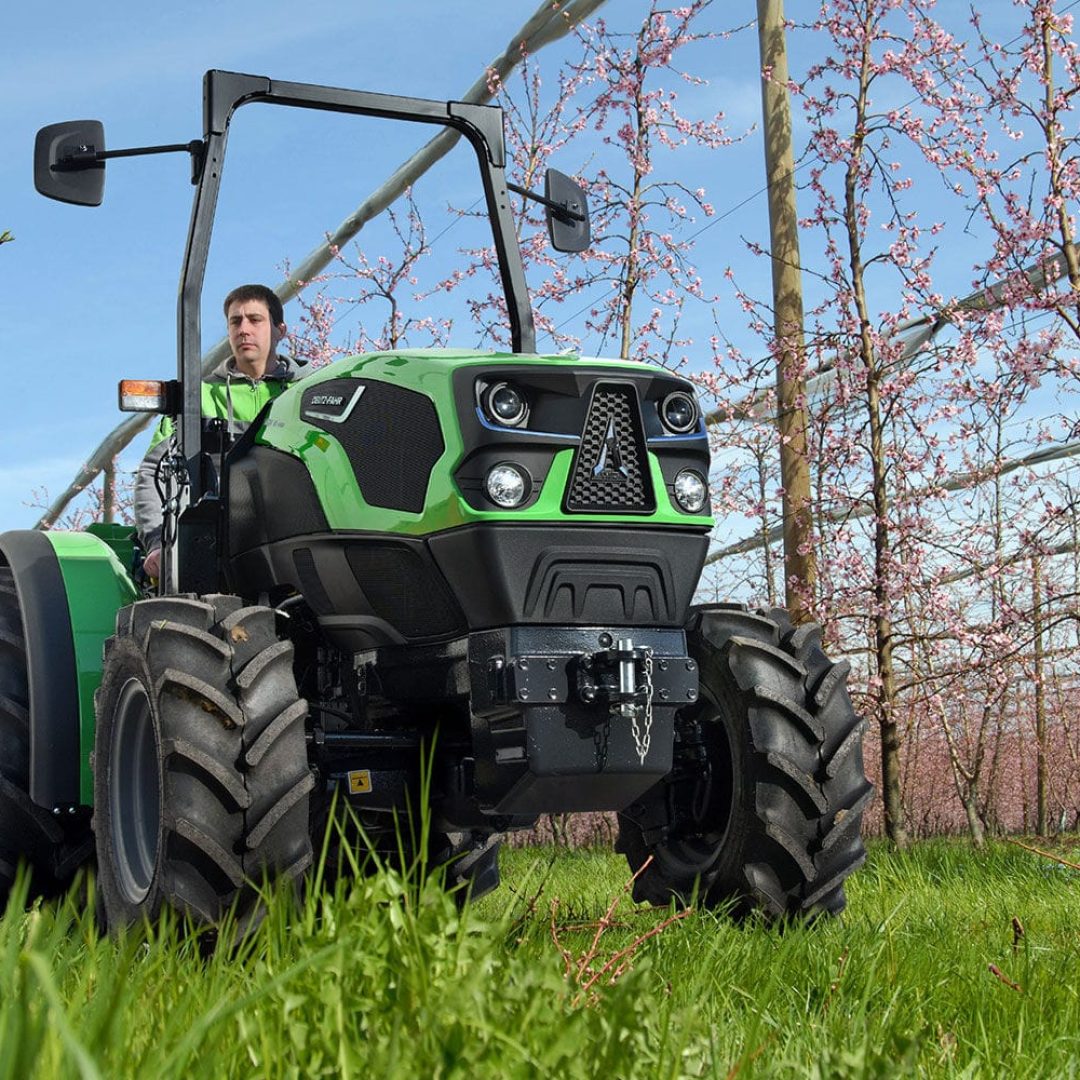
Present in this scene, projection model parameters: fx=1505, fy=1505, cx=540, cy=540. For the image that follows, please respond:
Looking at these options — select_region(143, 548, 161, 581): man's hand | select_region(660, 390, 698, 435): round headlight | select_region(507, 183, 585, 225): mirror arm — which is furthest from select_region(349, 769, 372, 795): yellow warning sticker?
select_region(507, 183, 585, 225): mirror arm

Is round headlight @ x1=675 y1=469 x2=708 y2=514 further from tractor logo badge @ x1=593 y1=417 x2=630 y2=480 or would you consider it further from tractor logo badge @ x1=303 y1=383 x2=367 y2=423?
tractor logo badge @ x1=303 y1=383 x2=367 y2=423

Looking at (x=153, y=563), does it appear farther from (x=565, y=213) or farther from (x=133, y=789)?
(x=565, y=213)

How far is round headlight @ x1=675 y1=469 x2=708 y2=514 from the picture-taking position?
4.01 meters

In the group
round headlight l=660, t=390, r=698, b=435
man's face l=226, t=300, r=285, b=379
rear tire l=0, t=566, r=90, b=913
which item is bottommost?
rear tire l=0, t=566, r=90, b=913

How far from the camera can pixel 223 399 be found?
5.12 meters

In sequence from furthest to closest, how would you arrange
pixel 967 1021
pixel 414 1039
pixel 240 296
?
1. pixel 240 296
2. pixel 967 1021
3. pixel 414 1039

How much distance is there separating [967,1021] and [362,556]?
1932 mm

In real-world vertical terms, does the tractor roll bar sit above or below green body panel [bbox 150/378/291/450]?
above

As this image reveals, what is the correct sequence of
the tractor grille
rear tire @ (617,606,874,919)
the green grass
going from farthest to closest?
rear tire @ (617,606,874,919), the tractor grille, the green grass

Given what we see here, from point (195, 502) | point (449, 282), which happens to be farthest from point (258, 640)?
point (449, 282)

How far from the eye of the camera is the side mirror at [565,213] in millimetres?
4703

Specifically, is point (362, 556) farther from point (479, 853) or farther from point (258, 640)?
point (479, 853)

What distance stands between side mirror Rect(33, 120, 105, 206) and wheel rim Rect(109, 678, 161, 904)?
1374 millimetres

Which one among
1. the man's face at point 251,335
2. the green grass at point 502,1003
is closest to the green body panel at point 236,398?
the man's face at point 251,335
